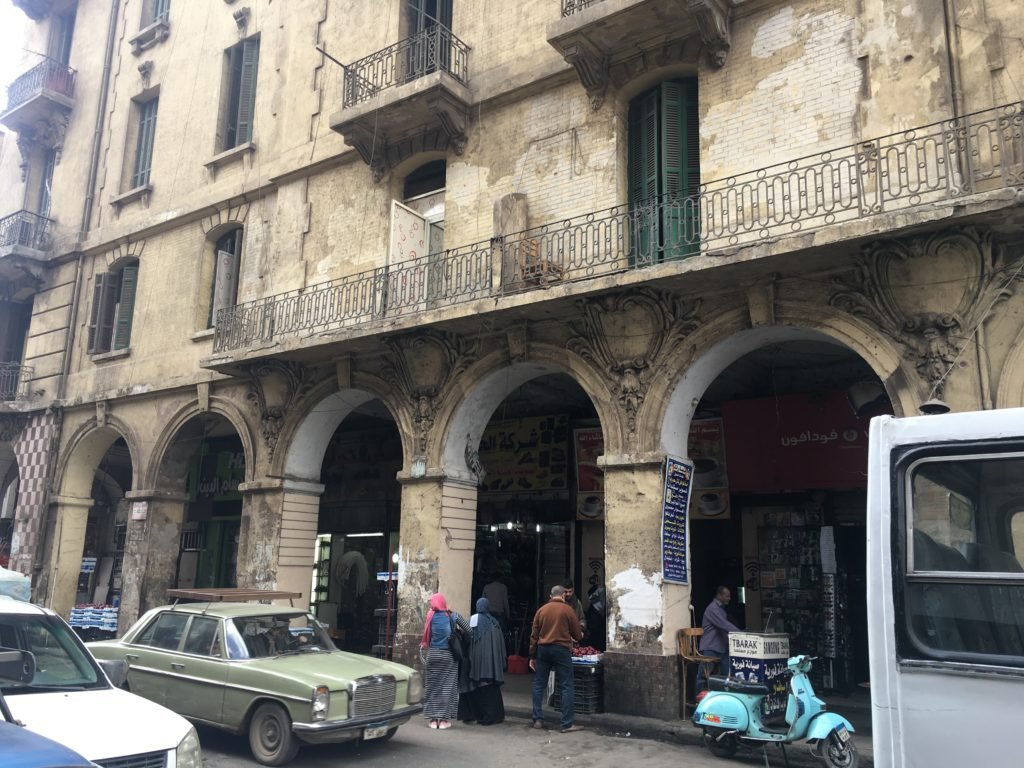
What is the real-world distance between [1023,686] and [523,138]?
11.2 m

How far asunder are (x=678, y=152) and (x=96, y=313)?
14.3m

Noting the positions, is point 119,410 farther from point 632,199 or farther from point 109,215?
point 632,199

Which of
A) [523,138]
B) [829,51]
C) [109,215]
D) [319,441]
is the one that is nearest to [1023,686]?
[829,51]

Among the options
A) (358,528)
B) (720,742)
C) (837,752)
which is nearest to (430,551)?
(720,742)

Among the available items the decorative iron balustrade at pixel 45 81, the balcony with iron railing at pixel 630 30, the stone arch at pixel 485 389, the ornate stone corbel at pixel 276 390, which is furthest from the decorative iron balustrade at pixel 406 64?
the decorative iron balustrade at pixel 45 81

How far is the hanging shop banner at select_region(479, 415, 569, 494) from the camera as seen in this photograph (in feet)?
51.3

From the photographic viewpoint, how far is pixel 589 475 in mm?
15086

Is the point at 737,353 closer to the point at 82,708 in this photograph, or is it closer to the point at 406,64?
the point at 406,64

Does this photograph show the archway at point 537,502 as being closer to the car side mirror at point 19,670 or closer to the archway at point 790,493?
the archway at point 790,493

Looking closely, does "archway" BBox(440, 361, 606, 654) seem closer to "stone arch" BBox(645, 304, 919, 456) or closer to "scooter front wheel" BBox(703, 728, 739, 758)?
"stone arch" BBox(645, 304, 919, 456)

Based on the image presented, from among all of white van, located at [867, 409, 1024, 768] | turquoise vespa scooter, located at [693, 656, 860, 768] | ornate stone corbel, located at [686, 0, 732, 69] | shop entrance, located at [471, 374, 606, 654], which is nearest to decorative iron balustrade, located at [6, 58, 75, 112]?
shop entrance, located at [471, 374, 606, 654]

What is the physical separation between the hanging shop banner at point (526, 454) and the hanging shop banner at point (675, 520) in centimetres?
459

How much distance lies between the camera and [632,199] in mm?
12273

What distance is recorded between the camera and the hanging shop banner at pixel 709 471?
13453 millimetres
